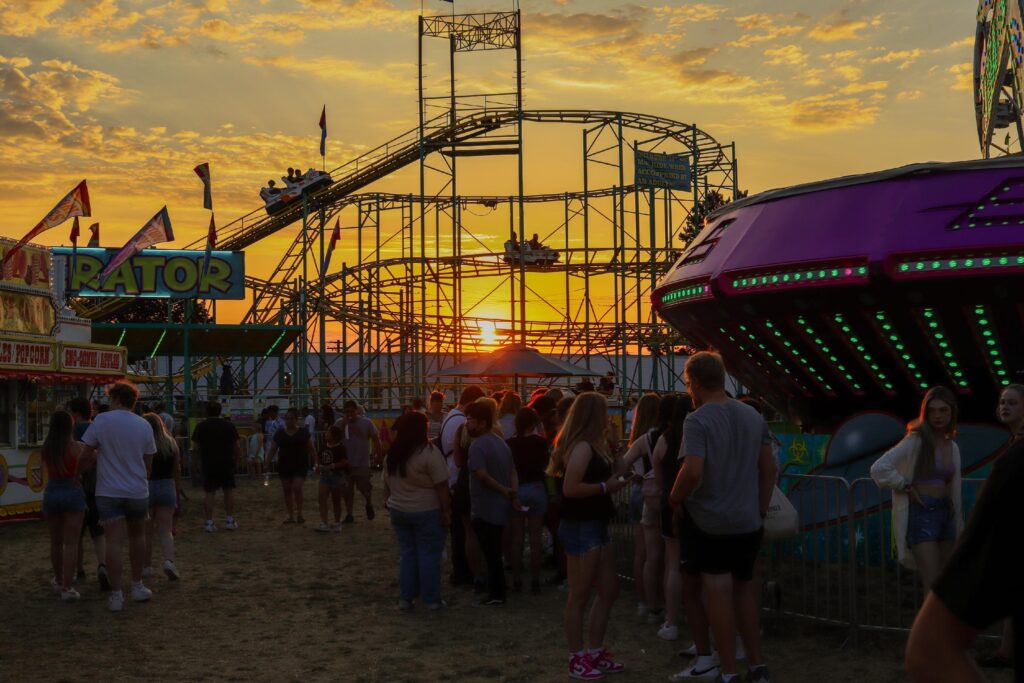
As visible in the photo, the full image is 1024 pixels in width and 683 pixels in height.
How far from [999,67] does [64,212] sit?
16.8m

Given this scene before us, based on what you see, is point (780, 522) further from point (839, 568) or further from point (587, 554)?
point (839, 568)

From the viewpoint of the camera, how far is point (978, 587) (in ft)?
7.93

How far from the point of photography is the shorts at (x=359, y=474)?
14508 millimetres

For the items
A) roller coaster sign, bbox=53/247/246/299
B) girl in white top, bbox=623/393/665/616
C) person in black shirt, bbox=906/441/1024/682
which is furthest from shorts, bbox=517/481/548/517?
roller coaster sign, bbox=53/247/246/299

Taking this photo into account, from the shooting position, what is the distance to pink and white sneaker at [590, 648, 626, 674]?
22.1 feet

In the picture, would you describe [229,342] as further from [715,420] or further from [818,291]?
[715,420]

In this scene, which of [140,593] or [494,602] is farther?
[140,593]

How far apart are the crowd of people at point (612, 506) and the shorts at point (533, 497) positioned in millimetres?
11

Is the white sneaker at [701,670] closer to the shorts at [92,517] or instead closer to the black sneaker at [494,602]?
the black sneaker at [494,602]

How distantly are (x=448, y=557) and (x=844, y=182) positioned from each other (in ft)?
16.6

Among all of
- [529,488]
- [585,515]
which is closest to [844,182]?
[529,488]

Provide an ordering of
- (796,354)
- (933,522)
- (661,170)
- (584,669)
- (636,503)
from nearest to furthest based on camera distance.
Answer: (584,669) → (933,522) → (636,503) → (796,354) → (661,170)

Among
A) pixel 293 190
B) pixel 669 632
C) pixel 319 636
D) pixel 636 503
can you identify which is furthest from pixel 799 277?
pixel 293 190

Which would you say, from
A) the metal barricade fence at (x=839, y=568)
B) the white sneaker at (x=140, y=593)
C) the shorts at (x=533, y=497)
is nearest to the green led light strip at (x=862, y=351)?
the metal barricade fence at (x=839, y=568)
